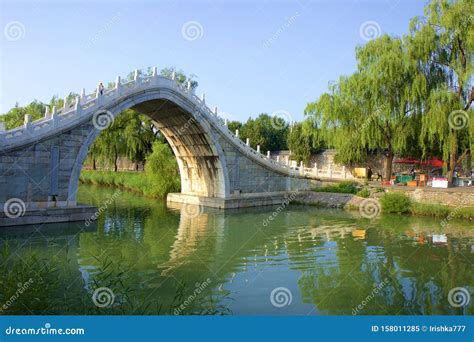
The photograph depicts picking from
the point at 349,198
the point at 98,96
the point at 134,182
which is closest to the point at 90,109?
the point at 98,96

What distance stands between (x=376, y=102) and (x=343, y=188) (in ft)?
16.5

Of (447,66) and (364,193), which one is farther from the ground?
(447,66)

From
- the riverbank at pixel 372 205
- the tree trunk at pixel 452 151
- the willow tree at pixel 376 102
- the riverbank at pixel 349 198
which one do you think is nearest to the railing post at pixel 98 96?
the riverbank at pixel 349 198

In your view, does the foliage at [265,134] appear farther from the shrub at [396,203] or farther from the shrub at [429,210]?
the shrub at [429,210]

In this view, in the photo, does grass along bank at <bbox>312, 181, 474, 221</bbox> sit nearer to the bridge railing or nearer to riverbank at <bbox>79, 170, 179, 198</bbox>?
the bridge railing

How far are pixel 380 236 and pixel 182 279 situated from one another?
7498 millimetres

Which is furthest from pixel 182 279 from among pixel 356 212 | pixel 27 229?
pixel 356 212

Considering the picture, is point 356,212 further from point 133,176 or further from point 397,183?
point 133,176

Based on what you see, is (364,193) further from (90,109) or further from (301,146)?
(301,146)

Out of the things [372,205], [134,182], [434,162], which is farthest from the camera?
[434,162]

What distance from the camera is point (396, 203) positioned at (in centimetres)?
1816

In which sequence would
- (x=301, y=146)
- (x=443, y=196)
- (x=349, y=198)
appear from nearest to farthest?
(x=443, y=196), (x=349, y=198), (x=301, y=146)

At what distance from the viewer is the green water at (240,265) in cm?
645

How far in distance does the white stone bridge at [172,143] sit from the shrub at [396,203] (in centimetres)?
605
